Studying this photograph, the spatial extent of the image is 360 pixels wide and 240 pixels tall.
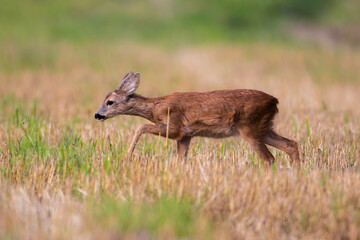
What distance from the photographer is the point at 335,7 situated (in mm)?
36969

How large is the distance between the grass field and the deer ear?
0.62 m

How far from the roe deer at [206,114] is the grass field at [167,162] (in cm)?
24

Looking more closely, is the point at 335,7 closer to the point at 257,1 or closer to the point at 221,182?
the point at 257,1

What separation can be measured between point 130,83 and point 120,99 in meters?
0.23

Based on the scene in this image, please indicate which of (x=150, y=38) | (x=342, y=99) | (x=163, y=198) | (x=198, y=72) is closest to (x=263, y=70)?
(x=198, y=72)

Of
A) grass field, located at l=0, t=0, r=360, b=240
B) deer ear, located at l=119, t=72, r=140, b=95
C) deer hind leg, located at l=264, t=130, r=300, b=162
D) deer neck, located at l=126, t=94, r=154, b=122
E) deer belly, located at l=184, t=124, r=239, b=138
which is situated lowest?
grass field, located at l=0, t=0, r=360, b=240

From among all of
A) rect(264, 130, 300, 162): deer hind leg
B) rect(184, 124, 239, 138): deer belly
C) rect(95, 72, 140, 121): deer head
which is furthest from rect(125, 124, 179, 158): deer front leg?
rect(264, 130, 300, 162): deer hind leg

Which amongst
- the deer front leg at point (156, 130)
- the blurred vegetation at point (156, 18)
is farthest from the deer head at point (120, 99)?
the blurred vegetation at point (156, 18)

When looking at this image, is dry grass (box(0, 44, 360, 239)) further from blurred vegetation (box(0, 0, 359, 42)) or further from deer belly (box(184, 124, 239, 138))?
blurred vegetation (box(0, 0, 359, 42))

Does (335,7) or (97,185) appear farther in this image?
(335,7)

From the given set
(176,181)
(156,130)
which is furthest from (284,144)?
(176,181)

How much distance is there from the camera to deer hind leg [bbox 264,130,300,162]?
24.8ft

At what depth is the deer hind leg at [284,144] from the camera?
7561 mm

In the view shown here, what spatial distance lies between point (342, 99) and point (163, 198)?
952 centimetres
